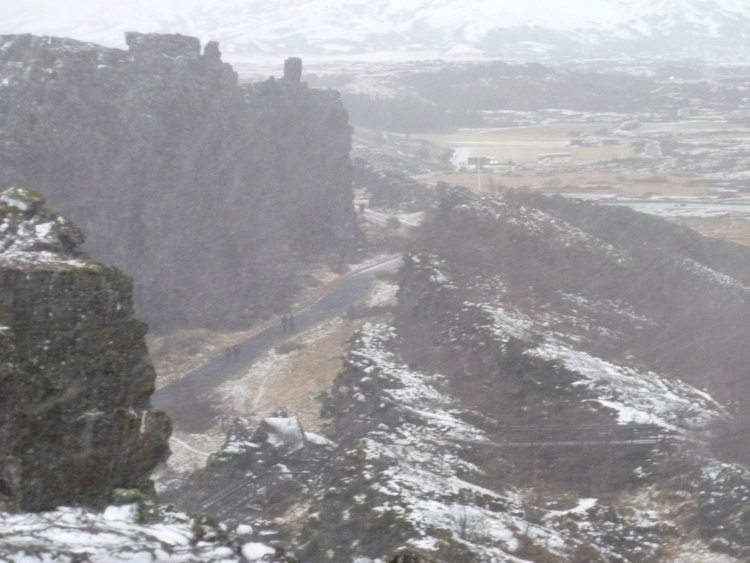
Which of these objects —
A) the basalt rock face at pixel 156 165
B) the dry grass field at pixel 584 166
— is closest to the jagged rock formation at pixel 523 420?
the basalt rock face at pixel 156 165

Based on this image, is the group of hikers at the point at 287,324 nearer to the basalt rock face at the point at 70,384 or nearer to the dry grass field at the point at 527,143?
the basalt rock face at the point at 70,384

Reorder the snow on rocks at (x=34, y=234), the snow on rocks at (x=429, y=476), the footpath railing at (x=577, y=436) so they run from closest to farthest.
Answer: the snow on rocks at (x=34, y=234), the snow on rocks at (x=429, y=476), the footpath railing at (x=577, y=436)

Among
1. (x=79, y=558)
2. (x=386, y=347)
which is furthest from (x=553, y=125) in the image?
(x=79, y=558)

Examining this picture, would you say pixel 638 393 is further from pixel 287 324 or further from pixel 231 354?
pixel 287 324

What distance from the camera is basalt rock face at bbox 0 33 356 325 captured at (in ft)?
144

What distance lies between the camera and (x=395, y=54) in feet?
625

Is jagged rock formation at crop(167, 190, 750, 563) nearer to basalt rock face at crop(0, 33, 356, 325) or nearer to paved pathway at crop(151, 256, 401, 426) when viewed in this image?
paved pathway at crop(151, 256, 401, 426)

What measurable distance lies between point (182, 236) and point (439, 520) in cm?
3017

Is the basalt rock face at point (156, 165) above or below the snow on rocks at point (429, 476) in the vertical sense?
above

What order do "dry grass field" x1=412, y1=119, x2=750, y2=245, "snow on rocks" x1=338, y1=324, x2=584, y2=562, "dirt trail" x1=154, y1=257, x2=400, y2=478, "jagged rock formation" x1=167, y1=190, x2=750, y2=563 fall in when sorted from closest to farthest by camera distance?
"snow on rocks" x1=338, y1=324, x2=584, y2=562 → "jagged rock formation" x1=167, y1=190, x2=750, y2=563 → "dirt trail" x1=154, y1=257, x2=400, y2=478 → "dry grass field" x1=412, y1=119, x2=750, y2=245

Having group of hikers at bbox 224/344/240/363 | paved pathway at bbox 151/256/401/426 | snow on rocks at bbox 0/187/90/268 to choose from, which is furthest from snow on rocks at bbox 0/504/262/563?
group of hikers at bbox 224/344/240/363

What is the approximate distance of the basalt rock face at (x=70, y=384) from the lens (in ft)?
40.0

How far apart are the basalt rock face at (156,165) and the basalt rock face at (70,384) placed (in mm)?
29109

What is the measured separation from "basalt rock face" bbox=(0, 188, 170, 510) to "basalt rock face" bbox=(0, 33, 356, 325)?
1146 inches
